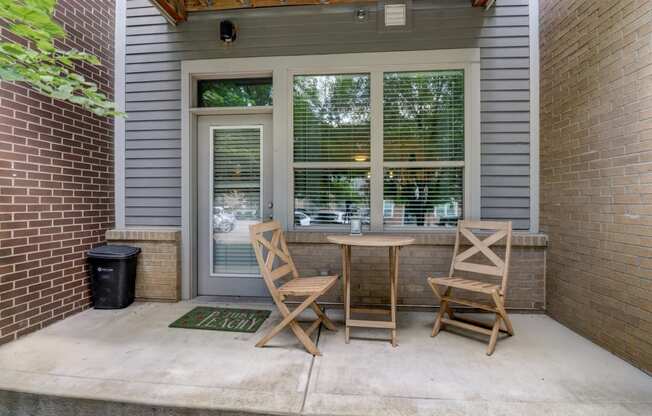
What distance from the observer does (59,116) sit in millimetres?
2869

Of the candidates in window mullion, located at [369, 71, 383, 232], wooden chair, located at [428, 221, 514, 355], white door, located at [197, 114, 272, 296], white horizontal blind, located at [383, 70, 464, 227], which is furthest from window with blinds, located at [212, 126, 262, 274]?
wooden chair, located at [428, 221, 514, 355]

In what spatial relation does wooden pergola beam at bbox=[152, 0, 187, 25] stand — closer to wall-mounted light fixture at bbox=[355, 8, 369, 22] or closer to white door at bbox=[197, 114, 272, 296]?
white door at bbox=[197, 114, 272, 296]

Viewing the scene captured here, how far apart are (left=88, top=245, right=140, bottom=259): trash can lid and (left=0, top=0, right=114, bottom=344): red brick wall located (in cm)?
13

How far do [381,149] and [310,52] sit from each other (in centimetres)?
128

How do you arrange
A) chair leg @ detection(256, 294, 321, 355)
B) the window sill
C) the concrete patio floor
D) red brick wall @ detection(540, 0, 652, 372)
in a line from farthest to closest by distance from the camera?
the window sill < chair leg @ detection(256, 294, 321, 355) < red brick wall @ detection(540, 0, 652, 372) < the concrete patio floor

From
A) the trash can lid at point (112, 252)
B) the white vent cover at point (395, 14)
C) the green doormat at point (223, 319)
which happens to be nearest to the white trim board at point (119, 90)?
the trash can lid at point (112, 252)

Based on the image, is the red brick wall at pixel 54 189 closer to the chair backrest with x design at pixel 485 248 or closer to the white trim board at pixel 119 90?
the white trim board at pixel 119 90

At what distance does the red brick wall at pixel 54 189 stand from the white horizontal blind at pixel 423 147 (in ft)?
10.1

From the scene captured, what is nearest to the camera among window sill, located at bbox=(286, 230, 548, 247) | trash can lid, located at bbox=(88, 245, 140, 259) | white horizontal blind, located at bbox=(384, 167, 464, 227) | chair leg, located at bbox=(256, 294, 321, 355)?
chair leg, located at bbox=(256, 294, 321, 355)

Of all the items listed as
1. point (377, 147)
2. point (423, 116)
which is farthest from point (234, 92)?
point (423, 116)

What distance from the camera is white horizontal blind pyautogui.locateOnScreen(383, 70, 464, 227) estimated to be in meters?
3.20

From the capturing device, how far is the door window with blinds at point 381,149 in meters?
3.21

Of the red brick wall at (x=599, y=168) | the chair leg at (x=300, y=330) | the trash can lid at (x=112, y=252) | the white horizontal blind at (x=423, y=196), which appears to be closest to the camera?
the red brick wall at (x=599, y=168)

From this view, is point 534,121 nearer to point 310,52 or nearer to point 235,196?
point 310,52
